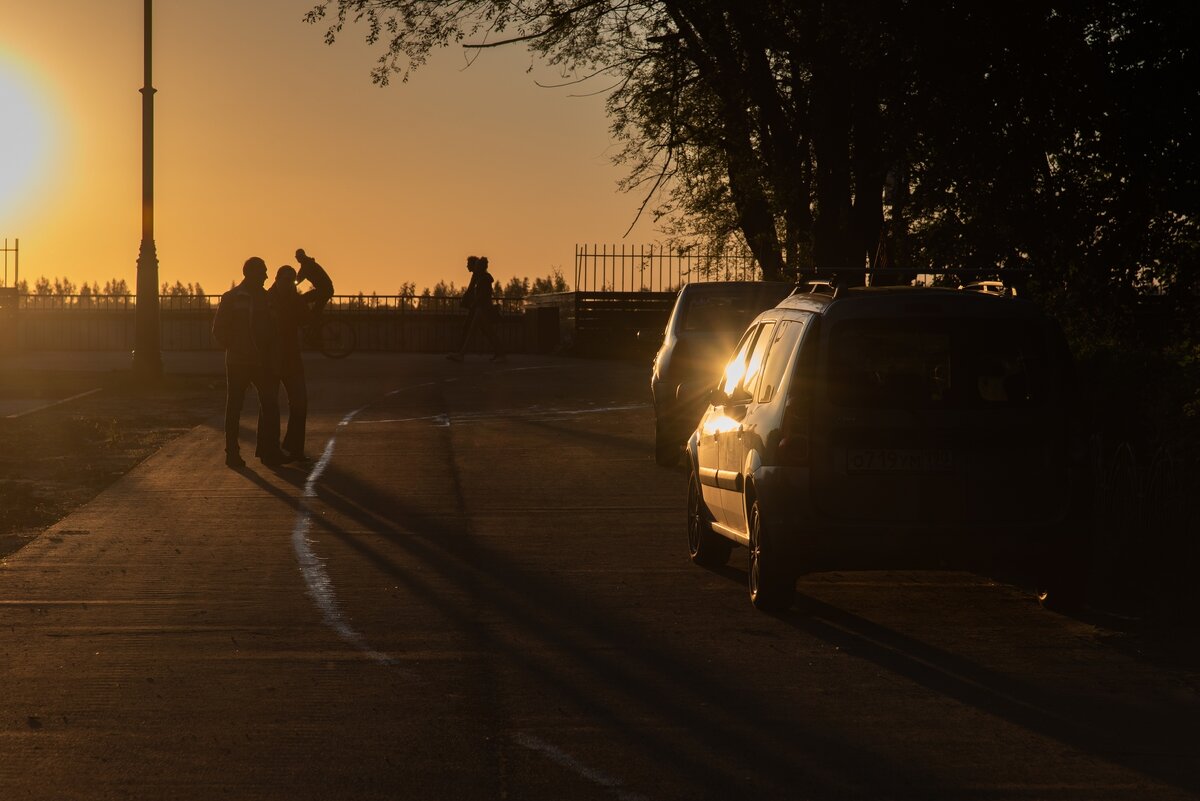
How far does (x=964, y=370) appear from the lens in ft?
29.4

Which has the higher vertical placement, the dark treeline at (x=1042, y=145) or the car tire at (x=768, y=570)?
the dark treeline at (x=1042, y=145)

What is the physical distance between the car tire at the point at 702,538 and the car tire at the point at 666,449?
545 cm

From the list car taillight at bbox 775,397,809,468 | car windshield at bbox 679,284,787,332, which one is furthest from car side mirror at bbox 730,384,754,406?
car windshield at bbox 679,284,787,332

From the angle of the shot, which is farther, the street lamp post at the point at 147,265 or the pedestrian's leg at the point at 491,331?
the pedestrian's leg at the point at 491,331

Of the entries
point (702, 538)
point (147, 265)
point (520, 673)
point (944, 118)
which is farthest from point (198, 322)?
point (520, 673)

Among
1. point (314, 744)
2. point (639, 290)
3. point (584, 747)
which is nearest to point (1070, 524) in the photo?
point (584, 747)

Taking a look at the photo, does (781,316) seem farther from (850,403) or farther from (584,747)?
(584,747)

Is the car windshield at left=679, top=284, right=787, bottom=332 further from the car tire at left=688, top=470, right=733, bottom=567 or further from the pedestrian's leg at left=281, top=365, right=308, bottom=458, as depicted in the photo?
the car tire at left=688, top=470, right=733, bottom=567

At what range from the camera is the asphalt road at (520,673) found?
19.4 ft

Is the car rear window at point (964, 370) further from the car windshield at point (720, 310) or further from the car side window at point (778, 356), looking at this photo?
the car windshield at point (720, 310)

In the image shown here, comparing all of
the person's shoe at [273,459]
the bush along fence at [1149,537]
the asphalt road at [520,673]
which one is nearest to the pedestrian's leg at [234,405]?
the person's shoe at [273,459]

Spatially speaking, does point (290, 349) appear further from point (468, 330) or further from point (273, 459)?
point (468, 330)

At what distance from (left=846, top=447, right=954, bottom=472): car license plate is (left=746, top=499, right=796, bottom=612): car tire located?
1.78 ft

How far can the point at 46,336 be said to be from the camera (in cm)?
4856
